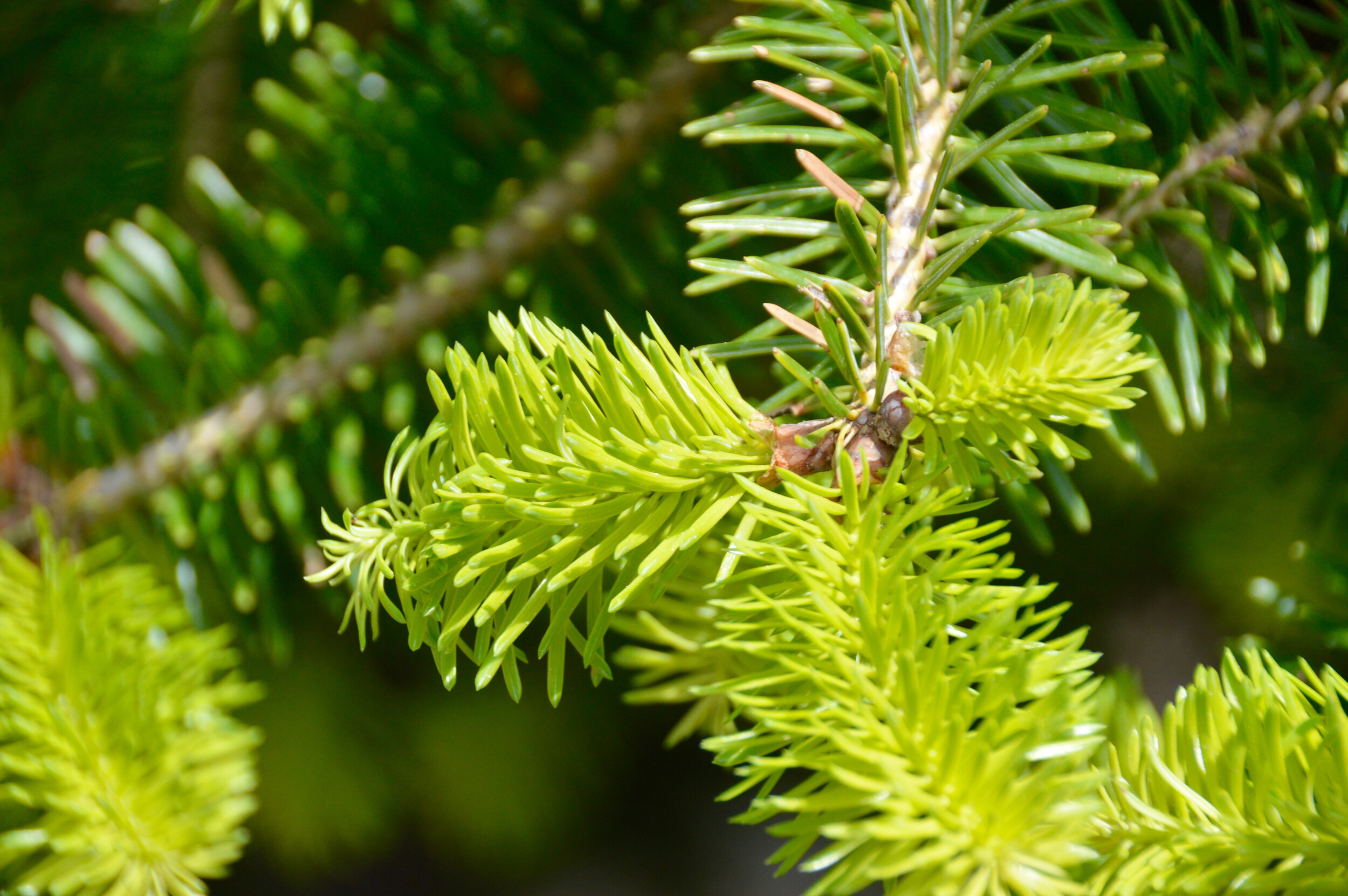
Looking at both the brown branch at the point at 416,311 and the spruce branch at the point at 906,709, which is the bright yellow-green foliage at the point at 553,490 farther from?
the brown branch at the point at 416,311

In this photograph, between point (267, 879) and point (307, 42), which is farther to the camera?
point (267, 879)

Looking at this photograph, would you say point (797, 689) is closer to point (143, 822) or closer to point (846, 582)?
point (846, 582)

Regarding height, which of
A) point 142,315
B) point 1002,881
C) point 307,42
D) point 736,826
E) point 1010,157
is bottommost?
point 736,826

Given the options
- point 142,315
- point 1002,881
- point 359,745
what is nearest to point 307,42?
point 142,315

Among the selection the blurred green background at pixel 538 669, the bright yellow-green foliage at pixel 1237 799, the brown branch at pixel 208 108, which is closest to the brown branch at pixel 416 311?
the blurred green background at pixel 538 669

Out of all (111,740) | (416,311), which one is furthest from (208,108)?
(111,740)
